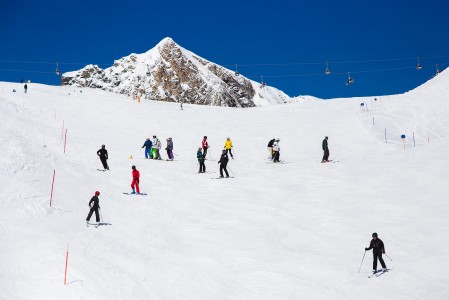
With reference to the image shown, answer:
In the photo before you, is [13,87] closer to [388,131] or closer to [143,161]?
[143,161]

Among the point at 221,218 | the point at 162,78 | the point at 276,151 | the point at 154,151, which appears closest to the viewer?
the point at 221,218

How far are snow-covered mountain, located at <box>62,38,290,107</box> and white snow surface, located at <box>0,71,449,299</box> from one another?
87472mm

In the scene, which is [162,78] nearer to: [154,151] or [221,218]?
[154,151]

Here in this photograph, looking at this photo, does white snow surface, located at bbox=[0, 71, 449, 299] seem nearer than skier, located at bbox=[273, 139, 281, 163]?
Yes

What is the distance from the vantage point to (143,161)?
29.5 m

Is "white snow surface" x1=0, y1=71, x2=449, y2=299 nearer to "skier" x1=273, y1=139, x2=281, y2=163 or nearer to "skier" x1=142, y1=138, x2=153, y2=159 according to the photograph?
"skier" x1=273, y1=139, x2=281, y2=163

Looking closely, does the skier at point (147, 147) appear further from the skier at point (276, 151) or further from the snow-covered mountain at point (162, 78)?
the snow-covered mountain at point (162, 78)

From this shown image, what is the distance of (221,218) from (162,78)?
11145 cm

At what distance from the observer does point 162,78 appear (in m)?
127

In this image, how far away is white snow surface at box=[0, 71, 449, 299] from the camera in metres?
13.1

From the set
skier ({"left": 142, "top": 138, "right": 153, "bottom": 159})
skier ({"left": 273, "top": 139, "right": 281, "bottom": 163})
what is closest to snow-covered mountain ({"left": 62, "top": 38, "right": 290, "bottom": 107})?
skier ({"left": 142, "top": 138, "right": 153, "bottom": 159})

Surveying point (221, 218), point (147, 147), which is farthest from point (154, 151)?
point (221, 218)

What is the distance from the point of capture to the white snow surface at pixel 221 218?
1313 centimetres

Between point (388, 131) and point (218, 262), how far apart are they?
27.3 m
